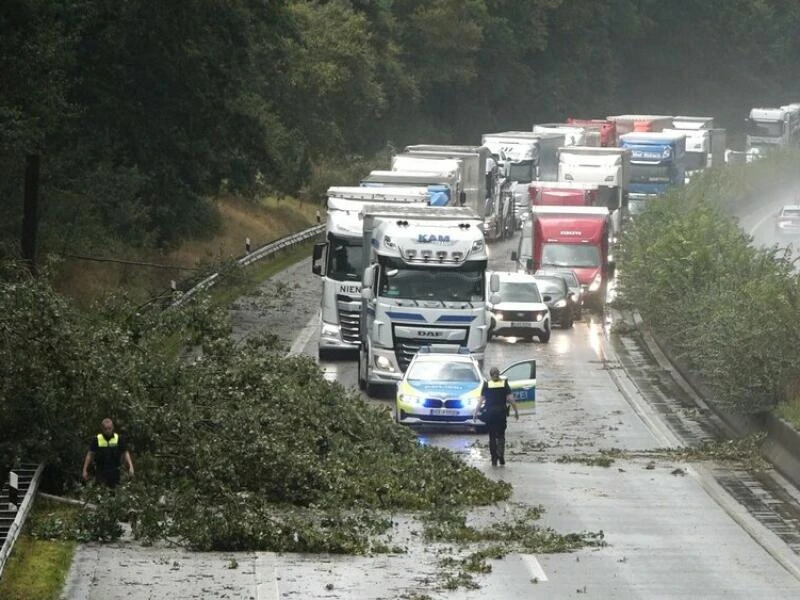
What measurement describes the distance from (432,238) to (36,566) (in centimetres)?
1653

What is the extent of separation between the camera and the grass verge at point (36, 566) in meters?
17.5

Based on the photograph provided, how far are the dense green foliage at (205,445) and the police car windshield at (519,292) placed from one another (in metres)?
18.2

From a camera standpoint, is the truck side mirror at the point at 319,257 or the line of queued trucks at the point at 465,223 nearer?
the line of queued trucks at the point at 465,223

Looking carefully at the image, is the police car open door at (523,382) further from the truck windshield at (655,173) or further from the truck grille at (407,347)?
the truck windshield at (655,173)

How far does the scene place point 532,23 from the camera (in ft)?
416

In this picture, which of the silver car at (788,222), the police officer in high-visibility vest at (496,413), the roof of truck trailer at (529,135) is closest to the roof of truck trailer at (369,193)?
the police officer in high-visibility vest at (496,413)

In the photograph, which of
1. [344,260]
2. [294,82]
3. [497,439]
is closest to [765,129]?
[294,82]

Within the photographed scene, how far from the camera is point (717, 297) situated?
38.3m

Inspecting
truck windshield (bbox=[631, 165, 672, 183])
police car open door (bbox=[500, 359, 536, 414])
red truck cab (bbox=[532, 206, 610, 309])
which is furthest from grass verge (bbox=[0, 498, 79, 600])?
truck windshield (bbox=[631, 165, 672, 183])

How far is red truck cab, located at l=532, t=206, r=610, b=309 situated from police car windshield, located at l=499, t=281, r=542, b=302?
20.1ft

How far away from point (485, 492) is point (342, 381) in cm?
1262

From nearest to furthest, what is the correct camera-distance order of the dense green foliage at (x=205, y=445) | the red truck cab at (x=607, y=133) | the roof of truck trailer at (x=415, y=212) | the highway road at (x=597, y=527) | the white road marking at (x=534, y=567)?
the highway road at (x=597, y=527), the white road marking at (x=534, y=567), the dense green foliage at (x=205, y=445), the roof of truck trailer at (x=415, y=212), the red truck cab at (x=607, y=133)

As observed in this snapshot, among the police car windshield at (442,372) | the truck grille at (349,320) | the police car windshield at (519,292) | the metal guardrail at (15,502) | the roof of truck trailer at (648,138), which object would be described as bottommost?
the roof of truck trailer at (648,138)

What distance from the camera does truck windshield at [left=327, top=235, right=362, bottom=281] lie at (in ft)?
127
